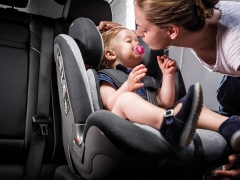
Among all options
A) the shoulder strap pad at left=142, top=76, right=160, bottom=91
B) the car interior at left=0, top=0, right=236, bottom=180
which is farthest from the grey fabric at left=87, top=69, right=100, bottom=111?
the shoulder strap pad at left=142, top=76, right=160, bottom=91

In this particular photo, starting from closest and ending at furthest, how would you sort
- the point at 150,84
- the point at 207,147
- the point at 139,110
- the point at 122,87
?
1. the point at 207,147
2. the point at 139,110
3. the point at 122,87
4. the point at 150,84

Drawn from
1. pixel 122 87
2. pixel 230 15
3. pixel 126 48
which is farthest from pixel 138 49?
pixel 230 15

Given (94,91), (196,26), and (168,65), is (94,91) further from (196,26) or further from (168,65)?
(196,26)

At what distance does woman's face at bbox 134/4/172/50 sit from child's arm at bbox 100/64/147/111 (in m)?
0.11

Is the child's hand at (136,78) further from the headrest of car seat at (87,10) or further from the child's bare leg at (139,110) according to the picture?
the headrest of car seat at (87,10)

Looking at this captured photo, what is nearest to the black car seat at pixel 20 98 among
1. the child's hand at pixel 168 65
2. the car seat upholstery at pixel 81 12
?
the car seat upholstery at pixel 81 12

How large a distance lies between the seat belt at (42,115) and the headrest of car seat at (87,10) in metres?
0.21

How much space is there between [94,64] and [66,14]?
18.5 inches

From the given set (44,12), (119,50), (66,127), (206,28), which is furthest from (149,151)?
(44,12)

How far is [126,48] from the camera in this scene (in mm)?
1416

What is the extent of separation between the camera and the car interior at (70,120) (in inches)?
28.1

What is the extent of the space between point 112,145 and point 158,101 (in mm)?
592

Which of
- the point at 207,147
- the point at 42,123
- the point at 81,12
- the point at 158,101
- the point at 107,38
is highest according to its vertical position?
the point at 81,12

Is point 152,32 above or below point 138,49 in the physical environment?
above
